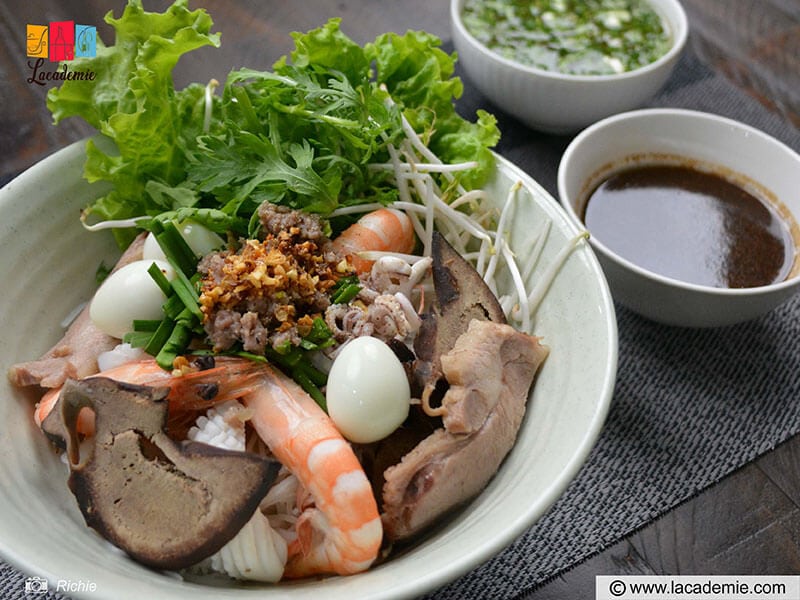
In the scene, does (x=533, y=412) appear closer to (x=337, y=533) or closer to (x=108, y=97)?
(x=337, y=533)

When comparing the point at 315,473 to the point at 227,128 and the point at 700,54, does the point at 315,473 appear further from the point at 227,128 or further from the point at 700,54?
the point at 700,54

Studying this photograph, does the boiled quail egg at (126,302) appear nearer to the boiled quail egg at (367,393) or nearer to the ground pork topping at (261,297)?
the ground pork topping at (261,297)

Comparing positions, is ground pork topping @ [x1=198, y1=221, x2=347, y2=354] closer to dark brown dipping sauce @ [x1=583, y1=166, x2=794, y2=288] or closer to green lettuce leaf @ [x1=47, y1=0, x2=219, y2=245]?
green lettuce leaf @ [x1=47, y1=0, x2=219, y2=245]

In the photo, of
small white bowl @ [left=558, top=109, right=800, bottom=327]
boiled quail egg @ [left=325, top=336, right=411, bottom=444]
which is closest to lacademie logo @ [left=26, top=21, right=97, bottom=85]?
boiled quail egg @ [left=325, top=336, right=411, bottom=444]

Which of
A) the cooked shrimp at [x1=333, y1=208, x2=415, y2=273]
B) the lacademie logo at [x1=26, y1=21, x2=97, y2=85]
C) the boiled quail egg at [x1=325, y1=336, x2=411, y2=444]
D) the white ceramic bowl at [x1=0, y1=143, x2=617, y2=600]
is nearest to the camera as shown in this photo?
the white ceramic bowl at [x1=0, y1=143, x2=617, y2=600]

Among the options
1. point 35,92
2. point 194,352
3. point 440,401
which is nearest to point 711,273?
point 440,401

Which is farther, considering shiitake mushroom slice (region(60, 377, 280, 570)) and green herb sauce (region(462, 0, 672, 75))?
green herb sauce (region(462, 0, 672, 75))
